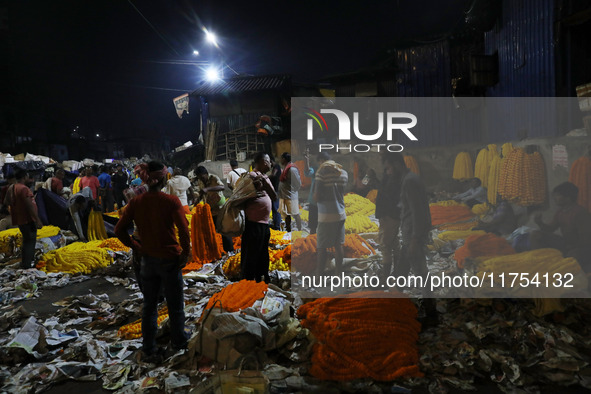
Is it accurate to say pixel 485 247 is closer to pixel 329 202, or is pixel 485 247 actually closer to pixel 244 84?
pixel 329 202

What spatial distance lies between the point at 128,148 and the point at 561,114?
47.8m

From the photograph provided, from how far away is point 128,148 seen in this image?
47062 millimetres

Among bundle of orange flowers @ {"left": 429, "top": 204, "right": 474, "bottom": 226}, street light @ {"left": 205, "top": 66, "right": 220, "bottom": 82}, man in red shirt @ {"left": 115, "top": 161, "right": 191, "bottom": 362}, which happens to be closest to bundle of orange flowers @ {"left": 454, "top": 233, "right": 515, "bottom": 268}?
bundle of orange flowers @ {"left": 429, "top": 204, "right": 474, "bottom": 226}

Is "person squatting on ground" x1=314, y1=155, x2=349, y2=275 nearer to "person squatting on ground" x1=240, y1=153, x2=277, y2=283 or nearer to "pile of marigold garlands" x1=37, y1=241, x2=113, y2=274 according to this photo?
"person squatting on ground" x1=240, y1=153, x2=277, y2=283

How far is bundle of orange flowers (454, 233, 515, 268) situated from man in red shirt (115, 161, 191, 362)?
13.8ft

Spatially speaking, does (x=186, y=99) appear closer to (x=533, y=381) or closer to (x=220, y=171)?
(x=220, y=171)

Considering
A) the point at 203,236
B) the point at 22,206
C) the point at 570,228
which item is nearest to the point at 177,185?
the point at 203,236

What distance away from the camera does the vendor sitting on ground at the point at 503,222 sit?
7327 millimetres

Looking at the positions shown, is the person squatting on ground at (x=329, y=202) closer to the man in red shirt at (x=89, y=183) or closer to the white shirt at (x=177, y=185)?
the white shirt at (x=177, y=185)

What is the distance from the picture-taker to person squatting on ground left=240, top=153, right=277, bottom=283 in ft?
17.1

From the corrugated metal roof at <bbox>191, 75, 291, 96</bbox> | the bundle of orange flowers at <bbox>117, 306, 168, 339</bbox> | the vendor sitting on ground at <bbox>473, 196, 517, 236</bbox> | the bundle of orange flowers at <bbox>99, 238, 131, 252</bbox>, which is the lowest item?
the bundle of orange flowers at <bbox>117, 306, 168, 339</bbox>

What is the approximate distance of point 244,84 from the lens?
21.6 metres

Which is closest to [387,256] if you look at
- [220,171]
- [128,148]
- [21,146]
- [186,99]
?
[220,171]

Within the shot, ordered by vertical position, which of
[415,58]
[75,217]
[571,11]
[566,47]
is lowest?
[75,217]
